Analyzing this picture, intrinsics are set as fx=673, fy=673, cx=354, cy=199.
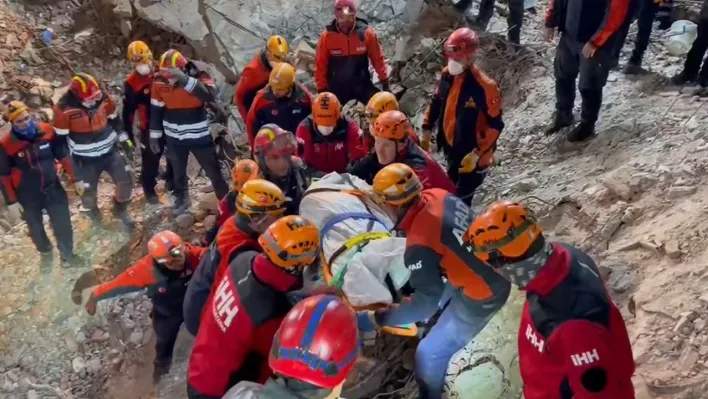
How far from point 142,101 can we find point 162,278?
2.35 m

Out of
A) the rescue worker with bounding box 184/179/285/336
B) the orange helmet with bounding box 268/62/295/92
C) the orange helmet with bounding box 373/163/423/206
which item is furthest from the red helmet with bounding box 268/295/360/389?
the orange helmet with bounding box 268/62/295/92

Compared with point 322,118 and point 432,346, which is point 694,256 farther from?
point 322,118

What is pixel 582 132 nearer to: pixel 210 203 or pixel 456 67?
pixel 456 67

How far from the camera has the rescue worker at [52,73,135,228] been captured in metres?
5.65

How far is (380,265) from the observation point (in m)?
3.72

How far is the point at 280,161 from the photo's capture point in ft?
14.8

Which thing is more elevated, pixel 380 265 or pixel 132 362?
pixel 380 265

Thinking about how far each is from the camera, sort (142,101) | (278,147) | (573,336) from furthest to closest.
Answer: (142,101)
(278,147)
(573,336)

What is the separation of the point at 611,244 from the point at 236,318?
2.54m

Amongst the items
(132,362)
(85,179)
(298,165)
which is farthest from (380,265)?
(85,179)

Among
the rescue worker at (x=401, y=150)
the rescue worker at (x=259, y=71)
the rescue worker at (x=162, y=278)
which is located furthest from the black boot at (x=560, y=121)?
the rescue worker at (x=162, y=278)

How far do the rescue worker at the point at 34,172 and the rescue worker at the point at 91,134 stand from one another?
0.32 ft

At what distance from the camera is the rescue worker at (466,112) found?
4758mm

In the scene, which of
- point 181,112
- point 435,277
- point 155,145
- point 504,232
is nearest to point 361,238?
point 435,277
